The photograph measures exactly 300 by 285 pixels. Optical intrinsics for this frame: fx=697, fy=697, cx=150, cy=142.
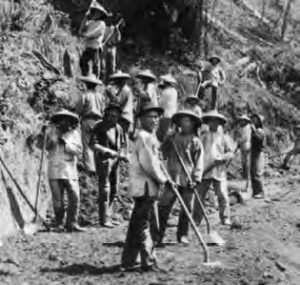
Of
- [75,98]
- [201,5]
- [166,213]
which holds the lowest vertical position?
[166,213]

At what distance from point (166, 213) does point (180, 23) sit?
11846mm

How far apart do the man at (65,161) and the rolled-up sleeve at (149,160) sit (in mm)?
2469

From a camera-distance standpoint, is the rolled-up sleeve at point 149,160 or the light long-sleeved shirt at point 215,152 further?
the light long-sleeved shirt at point 215,152

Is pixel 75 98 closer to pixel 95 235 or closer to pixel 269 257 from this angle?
pixel 95 235

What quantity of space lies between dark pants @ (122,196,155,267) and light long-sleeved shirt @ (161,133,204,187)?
4.94ft

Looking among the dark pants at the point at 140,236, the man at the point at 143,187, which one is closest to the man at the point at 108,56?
the man at the point at 143,187

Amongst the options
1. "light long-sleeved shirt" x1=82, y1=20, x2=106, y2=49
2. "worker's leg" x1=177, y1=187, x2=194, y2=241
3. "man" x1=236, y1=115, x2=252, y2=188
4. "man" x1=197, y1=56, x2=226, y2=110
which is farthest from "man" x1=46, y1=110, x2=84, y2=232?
"man" x1=197, y1=56, x2=226, y2=110

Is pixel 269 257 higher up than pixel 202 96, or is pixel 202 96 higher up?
pixel 202 96

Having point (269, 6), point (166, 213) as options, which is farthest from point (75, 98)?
point (269, 6)

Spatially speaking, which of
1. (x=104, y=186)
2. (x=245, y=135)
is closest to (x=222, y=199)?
(x=104, y=186)

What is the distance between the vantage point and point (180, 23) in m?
20.5

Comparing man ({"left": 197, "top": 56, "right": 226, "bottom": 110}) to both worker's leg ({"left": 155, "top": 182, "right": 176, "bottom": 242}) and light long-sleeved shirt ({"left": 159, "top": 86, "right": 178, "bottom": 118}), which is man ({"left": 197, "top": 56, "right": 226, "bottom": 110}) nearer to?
light long-sleeved shirt ({"left": 159, "top": 86, "right": 178, "bottom": 118})

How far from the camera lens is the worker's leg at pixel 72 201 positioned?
10.3 m

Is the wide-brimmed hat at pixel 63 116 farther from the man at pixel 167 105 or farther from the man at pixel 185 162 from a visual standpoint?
the man at pixel 167 105
